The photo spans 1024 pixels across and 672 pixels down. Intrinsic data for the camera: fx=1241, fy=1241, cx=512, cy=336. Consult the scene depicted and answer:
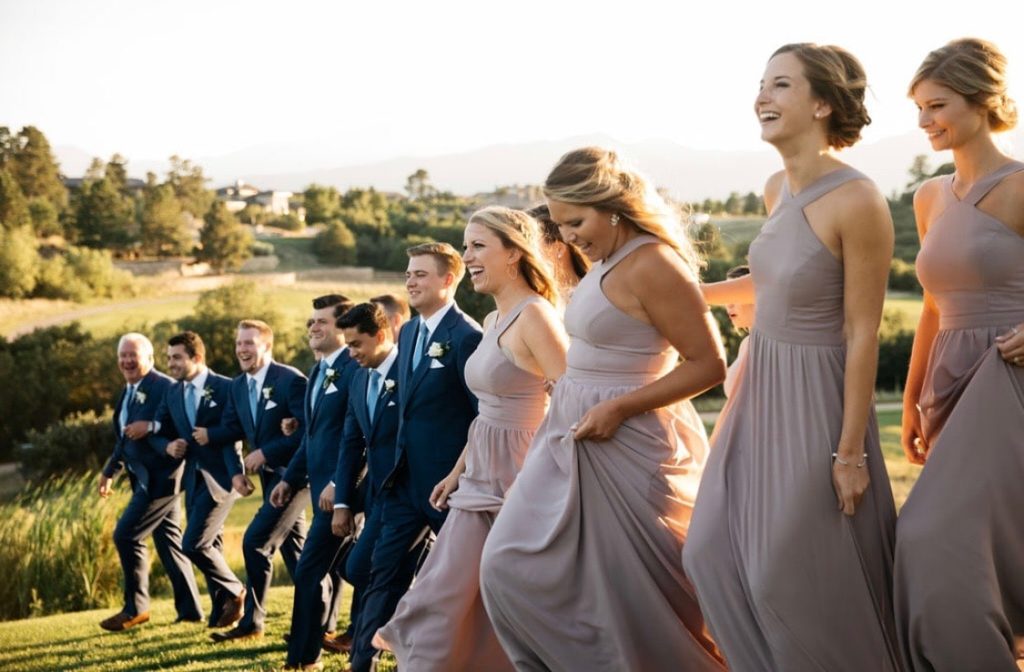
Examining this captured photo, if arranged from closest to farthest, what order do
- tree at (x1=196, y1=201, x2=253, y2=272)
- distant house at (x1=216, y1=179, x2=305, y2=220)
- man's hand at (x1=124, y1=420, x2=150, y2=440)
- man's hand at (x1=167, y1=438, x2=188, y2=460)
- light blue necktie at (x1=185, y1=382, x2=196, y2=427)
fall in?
man's hand at (x1=167, y1=438, x2=188, y2=460), light blue necktie at (x1=185, y1=382, x2=196, y2=427), man's hand at (x1=124, y1=420, x2=150, y2=440), tree at (x1=196, y1=201, x2=253, y2=272), distant house at (x1=216, y1=179, x2=305, y2=220)

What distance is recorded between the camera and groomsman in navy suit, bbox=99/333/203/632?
10.5 metres

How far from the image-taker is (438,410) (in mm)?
6289

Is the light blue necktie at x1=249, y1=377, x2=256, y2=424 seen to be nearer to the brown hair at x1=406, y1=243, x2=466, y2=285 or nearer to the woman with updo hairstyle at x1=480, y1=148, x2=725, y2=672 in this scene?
the brown hair at x1=406, y1=243, x2=466, y2=285

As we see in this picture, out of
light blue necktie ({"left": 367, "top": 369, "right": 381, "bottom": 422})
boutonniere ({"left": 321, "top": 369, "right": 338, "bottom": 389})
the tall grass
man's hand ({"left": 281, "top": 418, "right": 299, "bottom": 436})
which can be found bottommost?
the tall grass

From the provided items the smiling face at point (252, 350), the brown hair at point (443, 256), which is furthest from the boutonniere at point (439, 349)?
the smiling face at point (252, 350)

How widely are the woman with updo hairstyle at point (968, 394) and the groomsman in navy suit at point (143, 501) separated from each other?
7524mm

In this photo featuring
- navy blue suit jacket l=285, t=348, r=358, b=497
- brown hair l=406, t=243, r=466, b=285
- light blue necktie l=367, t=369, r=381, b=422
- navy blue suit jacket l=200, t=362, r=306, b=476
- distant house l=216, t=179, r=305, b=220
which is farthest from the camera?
distant house l=216, t=179, r=305, b=220

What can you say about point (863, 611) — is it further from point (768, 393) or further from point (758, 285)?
point (758, 285)

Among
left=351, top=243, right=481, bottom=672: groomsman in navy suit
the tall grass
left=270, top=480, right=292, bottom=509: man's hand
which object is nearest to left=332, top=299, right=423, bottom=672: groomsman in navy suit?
left=351, top=243, right=481, bottom=672: groomsman in navy suit

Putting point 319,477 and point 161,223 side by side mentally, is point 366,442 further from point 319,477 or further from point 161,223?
point 161,223

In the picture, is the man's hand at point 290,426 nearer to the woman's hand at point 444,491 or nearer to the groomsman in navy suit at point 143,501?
the groomsman in navy suit at point 143,501

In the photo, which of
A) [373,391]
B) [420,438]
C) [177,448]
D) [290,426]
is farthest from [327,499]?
[177,448]

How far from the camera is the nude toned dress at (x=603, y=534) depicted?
4633 millimetres

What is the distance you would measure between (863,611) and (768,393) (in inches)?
30.7
